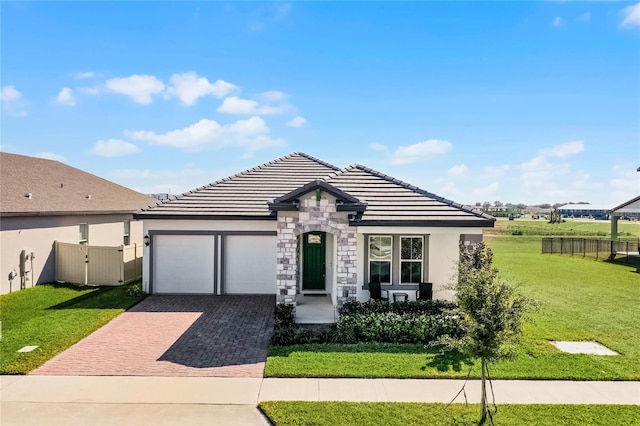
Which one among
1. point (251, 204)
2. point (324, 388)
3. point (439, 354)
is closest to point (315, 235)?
point (251, 204)

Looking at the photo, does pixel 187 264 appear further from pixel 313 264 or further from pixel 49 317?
pixel 313 264

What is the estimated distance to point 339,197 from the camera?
38.0ft

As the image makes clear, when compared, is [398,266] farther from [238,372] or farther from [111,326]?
Answer: [111,326]

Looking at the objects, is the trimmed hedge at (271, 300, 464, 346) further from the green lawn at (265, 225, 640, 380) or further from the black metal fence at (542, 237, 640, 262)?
the black metal fence at (542, 237, 640, 262)

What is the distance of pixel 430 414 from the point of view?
6.55 meters

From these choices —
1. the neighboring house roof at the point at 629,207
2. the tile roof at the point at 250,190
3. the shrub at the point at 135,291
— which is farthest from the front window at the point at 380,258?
the neighboring house roof at the point at 629,207

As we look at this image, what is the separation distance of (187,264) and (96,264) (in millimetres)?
4466

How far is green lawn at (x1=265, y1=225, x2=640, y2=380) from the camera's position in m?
8.18

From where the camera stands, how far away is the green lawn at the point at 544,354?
818 cm

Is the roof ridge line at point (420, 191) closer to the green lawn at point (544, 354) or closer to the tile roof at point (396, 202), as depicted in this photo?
the tile roof at point (396, 202)

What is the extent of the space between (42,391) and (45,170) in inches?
705

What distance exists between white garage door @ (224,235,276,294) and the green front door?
127 centimetres

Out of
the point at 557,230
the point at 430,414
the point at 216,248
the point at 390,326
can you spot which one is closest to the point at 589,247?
the point at 557,230

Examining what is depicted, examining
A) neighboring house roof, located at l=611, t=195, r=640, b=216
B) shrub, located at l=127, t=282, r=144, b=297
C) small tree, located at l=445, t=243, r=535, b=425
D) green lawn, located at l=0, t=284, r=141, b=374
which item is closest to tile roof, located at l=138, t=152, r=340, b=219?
shrub, located at l=127, t=282, r=144, b=297
